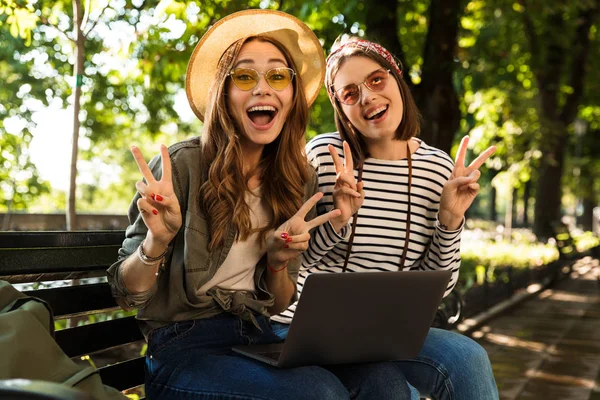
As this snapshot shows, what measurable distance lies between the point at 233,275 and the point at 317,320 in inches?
17.8

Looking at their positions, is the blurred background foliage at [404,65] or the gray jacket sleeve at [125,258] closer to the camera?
the gray jacket sleeve at [125,258]

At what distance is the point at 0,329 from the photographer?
1918 mm

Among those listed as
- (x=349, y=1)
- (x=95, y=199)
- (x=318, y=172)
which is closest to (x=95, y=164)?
(x=95, y=199)

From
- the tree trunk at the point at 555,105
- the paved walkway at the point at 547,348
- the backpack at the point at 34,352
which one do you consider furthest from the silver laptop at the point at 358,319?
the tree trunk at the point at 555,105

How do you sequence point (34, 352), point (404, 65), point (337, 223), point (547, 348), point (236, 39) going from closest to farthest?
point (34, 352)
point (236, 39)
point (337, 223)
point (404, 65)
point (547, 348)

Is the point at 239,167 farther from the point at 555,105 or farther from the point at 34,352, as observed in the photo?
the point at 555,105

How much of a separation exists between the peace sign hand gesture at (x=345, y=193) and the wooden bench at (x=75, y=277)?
82 cm

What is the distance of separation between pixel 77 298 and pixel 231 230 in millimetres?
562

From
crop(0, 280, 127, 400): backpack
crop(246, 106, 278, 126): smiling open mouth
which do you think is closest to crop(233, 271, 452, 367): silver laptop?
crop(0, 280, 127, 400): backpack

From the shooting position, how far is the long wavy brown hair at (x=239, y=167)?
2812 mm

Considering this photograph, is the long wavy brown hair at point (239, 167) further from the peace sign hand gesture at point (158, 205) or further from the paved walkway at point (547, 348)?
the paved walkway at point (547, 348)

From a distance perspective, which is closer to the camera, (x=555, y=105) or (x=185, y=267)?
(x=185, y=267)

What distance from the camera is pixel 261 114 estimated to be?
9.80 ft

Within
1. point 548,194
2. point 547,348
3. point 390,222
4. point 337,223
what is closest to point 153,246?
point 337,223
